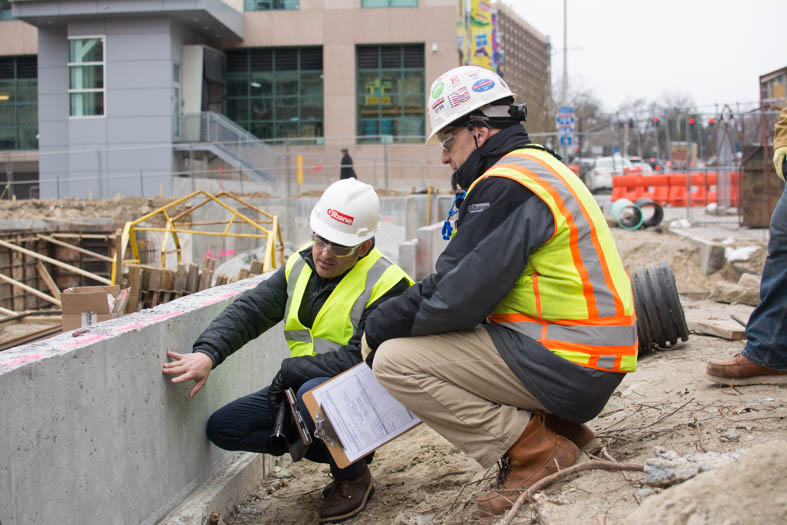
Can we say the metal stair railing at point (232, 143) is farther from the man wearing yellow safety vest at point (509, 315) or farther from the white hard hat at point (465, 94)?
the man wearing yellow safety vest at point (509, 315)

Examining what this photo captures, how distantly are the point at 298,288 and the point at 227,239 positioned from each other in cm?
1812

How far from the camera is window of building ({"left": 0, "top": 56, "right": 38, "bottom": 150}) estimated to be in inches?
1286

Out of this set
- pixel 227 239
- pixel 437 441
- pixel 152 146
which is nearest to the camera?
pixel 437 441

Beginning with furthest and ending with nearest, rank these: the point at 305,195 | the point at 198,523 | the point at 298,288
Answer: the point at 305,195 < the point at 298,288 < the point at 198,523

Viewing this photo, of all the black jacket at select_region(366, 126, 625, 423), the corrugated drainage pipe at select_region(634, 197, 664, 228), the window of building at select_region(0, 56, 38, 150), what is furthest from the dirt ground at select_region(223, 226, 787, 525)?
the window of building at select_region(0, 56, 38, 150)

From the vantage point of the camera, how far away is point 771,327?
397 centimetres

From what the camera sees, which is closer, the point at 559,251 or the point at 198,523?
Result: the point at 559,251

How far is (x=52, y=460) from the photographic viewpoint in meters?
2.57

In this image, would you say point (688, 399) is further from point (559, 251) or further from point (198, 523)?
point (198, 523)

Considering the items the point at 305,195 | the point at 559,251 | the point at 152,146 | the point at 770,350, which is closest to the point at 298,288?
the point at 559,251

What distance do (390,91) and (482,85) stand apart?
2867cm

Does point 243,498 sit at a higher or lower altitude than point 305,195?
lower

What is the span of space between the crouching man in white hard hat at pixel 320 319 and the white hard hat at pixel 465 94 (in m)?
0.70

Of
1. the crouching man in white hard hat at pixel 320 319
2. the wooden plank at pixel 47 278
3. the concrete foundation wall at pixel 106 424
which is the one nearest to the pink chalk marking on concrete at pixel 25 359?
the concrete foundation wall at pixel 106 424
